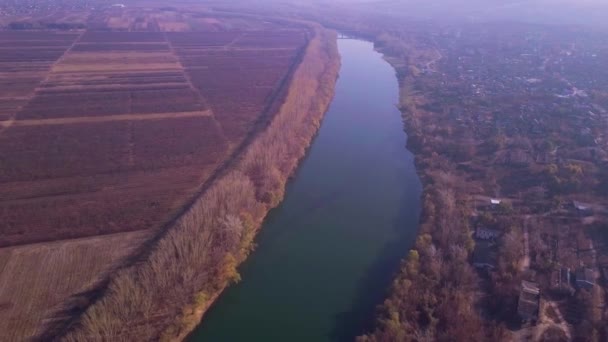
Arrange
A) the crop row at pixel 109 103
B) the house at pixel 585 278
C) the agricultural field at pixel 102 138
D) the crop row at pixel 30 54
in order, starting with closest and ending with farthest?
1. the house at pixel 585 278
2. the agricultural field at pixel 102 138
3. the crop row at pixel 109 103
4. the crop row at pixel 30 54

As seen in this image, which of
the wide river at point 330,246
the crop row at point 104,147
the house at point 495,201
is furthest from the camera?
the crop row at point 104,147

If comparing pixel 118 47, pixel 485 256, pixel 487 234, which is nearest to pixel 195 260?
pixel 485 256

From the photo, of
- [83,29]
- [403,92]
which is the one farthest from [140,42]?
[403,92]

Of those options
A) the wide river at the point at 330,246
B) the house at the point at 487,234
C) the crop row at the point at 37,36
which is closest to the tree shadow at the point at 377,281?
the wide river at the point at 330,246

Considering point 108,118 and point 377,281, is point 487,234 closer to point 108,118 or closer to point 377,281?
point 377,281

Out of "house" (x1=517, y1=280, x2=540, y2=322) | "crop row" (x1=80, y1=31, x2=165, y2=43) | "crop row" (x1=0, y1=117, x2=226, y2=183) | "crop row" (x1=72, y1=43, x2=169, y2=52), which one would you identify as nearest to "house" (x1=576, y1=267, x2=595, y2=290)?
"house" (x1=517, y1=280, x2=540, y2=322)

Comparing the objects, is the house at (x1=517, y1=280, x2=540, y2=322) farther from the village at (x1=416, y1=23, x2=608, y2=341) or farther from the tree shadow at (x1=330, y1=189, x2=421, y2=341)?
the tree shadow at (x1=330, y1=189, x2=421, y2=341)

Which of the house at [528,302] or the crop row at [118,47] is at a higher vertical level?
the crop row at [118,47]

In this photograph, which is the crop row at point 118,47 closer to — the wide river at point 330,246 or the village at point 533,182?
the wide river at point 330,246
